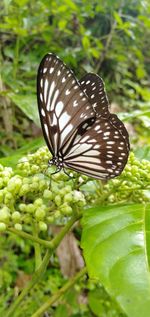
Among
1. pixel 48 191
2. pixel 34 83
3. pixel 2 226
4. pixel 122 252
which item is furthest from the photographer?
pixel 34 83

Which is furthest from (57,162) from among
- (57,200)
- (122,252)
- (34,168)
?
(122,252)

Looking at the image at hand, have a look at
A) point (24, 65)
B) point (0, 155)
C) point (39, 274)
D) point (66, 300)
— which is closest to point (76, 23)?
point (24, 65)

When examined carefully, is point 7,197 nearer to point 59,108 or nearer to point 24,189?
point 24,189

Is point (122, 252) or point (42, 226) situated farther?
point (42, 226)

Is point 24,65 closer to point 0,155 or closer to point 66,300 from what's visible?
point 0,155

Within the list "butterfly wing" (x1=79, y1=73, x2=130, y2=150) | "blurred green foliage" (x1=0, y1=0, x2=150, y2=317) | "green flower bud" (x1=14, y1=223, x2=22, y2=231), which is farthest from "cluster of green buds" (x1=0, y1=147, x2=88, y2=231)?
"butterfly wing" (x1=79, y1=73, x2=130, y2=150)

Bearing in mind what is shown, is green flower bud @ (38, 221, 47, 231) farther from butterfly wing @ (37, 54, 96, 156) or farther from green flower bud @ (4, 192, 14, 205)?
butterfly wing @ (37, 54, 96, 156)
